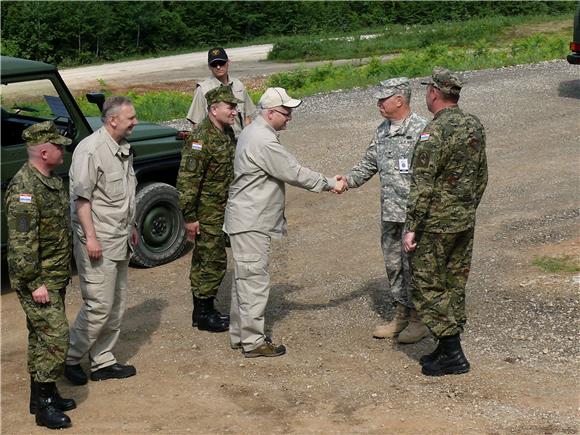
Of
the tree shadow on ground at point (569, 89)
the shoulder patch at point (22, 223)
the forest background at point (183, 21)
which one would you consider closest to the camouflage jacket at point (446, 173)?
the shoulder patch at point (22, 223)

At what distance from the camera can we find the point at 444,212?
6.45 metres

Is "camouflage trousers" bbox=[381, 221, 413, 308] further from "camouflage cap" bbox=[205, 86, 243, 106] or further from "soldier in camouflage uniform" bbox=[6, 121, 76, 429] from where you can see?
"soldier in camouflage uniform" bbox=[6, 121, 76, 429]

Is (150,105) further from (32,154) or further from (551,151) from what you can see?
(32,154)

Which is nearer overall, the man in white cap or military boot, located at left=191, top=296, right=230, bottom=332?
the man in white cap

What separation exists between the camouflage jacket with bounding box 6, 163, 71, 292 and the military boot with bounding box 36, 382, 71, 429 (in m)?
0.59

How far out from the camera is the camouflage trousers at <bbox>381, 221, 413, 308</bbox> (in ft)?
23.4

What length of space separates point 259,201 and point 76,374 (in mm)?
1616

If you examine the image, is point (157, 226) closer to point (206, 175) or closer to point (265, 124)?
point (206, 175)

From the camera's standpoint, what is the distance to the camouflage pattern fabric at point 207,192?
7555mm

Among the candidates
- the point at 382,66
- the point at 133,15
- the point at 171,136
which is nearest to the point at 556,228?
the point at 171,136

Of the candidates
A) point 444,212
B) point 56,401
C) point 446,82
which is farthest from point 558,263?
point 56,401

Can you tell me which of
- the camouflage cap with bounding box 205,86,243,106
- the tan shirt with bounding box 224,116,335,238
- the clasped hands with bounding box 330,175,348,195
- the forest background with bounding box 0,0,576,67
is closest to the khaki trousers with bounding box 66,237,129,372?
the tan shirt with bounding box 224,116,335,238

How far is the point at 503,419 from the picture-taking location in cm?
602

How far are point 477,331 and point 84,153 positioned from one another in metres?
2.94
